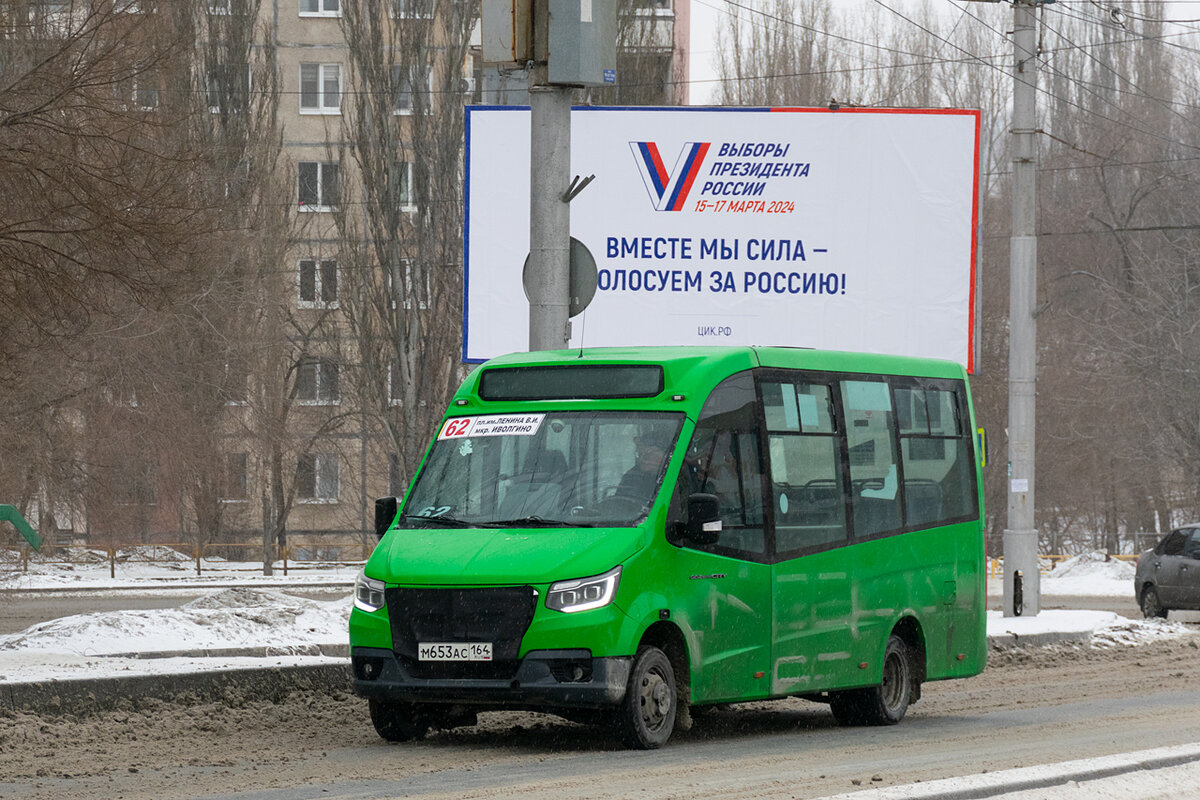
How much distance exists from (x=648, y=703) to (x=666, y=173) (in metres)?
12.9

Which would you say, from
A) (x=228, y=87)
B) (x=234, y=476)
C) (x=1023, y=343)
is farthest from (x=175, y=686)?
(x=228, y=87)

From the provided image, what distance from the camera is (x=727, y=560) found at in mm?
11664

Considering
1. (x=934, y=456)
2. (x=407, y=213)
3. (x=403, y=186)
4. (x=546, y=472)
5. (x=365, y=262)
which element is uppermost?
(x=403, y=186)

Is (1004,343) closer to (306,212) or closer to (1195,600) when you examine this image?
(306,212)

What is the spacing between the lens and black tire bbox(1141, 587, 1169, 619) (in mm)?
27812

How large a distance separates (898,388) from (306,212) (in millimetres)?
36461

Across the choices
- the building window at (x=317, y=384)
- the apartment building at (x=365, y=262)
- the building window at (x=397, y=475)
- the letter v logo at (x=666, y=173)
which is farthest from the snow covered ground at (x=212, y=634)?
the building window at (x=317, y=384)

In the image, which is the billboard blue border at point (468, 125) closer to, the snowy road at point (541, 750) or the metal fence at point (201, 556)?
the snowy road at point (541, 750)

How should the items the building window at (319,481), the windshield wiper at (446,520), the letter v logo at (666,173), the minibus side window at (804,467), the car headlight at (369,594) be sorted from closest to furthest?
1. the car headlight at (369,594)
2. the windshield wiper at (446,520)
3. the minibus side window at (804,467)
4. the letter v logo at (666,173)
5. the building window at (319,481)

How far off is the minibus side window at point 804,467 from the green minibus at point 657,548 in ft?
0.06

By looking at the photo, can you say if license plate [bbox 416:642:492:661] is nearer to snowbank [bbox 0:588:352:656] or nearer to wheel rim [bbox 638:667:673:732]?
wheel rim [bbox 638:667:673:732]

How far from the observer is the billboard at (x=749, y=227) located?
74.8 ft

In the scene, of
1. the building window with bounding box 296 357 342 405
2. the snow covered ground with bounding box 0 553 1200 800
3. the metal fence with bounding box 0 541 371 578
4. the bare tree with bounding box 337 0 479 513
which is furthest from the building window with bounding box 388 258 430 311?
the snow covered ground with bounding box 0 553 1200 800

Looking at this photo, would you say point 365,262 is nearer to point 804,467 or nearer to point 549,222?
point 549,222
